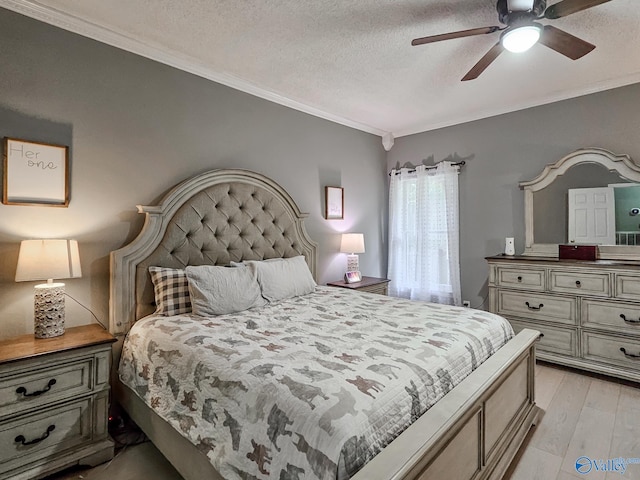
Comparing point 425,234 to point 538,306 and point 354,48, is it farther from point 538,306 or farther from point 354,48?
point 354,48

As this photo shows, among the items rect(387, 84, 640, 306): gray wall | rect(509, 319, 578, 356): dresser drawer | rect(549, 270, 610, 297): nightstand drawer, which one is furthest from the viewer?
rect(387, 84, 640, 306): gray wall

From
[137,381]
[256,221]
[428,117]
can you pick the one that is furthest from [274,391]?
[428,117]

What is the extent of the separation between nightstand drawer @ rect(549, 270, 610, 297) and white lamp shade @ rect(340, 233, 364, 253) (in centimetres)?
184

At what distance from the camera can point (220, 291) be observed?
2240mm

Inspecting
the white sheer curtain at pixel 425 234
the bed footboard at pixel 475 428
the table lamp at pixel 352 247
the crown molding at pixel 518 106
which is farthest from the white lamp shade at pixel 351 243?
the bed footboard at pixel 475 428

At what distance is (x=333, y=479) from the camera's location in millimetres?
921

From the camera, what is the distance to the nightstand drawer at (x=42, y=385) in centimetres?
155

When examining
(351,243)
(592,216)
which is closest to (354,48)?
(351,243)

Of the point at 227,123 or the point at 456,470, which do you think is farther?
the point at 227,123

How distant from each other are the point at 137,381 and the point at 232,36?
89.2 inches

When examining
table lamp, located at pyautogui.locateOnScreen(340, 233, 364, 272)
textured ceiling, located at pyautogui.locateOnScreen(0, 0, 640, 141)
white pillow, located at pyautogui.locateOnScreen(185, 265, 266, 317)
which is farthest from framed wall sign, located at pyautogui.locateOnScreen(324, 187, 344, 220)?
white pillow, located at pyautogui.locateOnScreen(185, 265, 266, 317)

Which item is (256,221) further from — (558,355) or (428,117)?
(558,355)

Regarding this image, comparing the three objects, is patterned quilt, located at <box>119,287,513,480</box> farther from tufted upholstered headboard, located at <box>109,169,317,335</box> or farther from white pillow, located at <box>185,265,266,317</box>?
tufted upholstered headboard, located at <box>109,169,317,335</box>

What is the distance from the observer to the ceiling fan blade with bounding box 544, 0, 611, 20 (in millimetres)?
1578
